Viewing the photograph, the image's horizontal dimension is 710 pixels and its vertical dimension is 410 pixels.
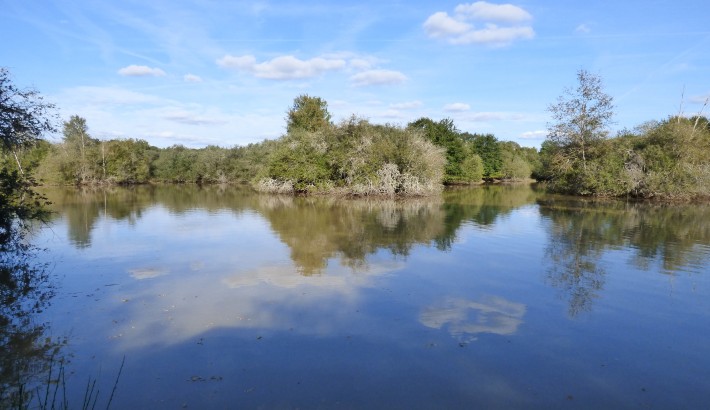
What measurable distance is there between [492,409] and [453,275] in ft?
19.3

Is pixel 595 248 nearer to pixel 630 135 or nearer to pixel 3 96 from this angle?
pixel 3 96

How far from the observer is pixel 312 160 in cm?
3772

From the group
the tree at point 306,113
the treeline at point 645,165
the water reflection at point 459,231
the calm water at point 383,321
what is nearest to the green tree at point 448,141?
the tree at point 306,113

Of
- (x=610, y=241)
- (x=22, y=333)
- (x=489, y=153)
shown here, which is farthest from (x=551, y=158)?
(x=22, y=333)

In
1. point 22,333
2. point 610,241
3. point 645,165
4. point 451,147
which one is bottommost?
point 22,333

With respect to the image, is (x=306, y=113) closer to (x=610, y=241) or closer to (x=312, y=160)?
(x=312, y=160)

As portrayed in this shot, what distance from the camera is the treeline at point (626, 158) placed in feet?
104

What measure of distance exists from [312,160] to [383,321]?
30.9 meters

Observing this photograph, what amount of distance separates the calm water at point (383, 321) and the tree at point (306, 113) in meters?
32.4

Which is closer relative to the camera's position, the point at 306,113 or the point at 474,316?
the point at 474,316

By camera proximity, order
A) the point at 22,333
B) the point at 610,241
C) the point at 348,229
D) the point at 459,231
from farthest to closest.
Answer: the point at 348,229 → the point at 459,231 → the point at 610,241 → the point at 22,333

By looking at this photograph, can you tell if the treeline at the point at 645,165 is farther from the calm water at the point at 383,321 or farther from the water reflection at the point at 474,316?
the water reflection at the point at 474,316

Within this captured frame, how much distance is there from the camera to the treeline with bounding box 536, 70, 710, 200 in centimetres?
3169

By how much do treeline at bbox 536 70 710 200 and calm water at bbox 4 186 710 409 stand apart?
64.5ft
